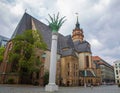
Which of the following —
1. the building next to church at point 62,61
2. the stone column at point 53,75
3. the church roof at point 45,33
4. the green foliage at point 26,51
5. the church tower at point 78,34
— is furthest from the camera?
the church tower at point 78,34

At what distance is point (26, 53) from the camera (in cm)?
3494

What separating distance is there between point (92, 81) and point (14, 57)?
37.8 m

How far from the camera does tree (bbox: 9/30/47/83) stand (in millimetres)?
32631

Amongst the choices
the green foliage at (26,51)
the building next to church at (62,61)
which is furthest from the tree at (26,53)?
the building next to church at (62,61)

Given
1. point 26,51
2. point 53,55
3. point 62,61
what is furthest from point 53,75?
point 62,61

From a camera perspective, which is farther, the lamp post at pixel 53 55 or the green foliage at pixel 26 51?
the green foliage at pixel 26 51

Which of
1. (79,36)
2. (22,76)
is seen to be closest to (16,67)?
(22,76)

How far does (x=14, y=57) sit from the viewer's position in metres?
32.9

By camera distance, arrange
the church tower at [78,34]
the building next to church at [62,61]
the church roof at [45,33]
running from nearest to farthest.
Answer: the building next to church at [62,61]
the church roof at [45,33]
the church tower at [78,34]

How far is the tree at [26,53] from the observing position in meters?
32.6

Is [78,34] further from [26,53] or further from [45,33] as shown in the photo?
[26,53]

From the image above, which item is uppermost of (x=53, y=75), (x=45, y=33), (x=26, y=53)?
(x=45, y=33)

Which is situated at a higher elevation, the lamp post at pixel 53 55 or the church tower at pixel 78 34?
the church tower at pixel 78 34

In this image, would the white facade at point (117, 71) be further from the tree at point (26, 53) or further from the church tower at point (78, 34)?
the tree at point (26, 53)
